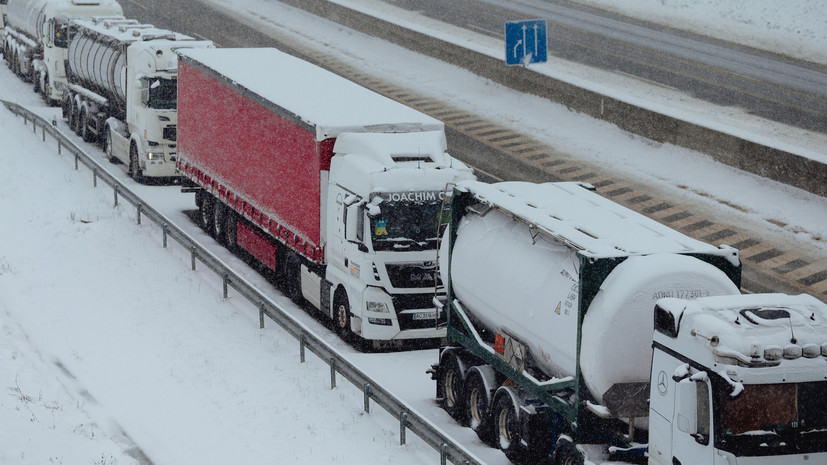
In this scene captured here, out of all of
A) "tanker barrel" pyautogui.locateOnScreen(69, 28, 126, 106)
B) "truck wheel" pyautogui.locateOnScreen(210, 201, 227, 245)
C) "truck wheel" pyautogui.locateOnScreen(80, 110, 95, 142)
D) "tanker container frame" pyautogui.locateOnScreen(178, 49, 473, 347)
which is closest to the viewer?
"tanker container frame" pyautogui.locateOnScreen(178, 49, 473, 347)

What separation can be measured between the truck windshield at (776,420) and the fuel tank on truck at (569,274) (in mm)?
1808

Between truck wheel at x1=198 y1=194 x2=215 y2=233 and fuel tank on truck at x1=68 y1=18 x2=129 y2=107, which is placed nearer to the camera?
truck wheel at x1=198 y1=194 x2=215 y2=233

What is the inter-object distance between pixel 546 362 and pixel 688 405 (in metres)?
3.32

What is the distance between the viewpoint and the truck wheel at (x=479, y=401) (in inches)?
634

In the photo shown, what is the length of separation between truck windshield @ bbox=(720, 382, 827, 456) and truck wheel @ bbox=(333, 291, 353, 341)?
10.3 meters

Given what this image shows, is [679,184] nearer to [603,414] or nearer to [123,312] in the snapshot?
[123,312]

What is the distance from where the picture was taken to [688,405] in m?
11.3

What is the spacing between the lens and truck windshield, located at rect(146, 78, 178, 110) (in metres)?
30.9

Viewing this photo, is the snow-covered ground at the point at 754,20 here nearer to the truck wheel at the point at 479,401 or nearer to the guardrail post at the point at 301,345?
the guardrail post at the point at 301,345

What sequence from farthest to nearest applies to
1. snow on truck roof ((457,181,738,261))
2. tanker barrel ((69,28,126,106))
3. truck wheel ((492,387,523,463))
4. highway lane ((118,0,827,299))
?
tanker barrel ((69,28,126,106)), highway lane ((118,0,827,299)), truck wheel ((492,387,523,463)), snow on truck roof ((457,181,738,261))

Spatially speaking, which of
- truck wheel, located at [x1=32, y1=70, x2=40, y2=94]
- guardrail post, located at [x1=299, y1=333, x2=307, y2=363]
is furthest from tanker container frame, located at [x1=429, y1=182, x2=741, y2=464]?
truck wheel, located at [x1=32, y1=70, x2=40, y2=94]

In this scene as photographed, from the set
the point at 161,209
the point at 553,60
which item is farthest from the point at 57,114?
the point at 553,60

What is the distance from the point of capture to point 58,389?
695 inches

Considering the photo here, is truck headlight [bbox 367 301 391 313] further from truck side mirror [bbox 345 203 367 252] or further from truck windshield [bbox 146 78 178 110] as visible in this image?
truck windshield [bbox 146 78 178 110]
